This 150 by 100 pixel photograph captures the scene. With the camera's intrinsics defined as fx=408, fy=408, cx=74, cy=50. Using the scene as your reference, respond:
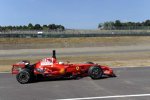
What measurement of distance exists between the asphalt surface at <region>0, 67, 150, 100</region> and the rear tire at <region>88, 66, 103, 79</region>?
0.22 metres

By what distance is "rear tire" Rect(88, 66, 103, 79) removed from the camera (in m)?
16.2

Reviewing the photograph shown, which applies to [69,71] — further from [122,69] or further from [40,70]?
[122,69]

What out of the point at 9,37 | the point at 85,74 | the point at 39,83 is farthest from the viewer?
the point at 9,37

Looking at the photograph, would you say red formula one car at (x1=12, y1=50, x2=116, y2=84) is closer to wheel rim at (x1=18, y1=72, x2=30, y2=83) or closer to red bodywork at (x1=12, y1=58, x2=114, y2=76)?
red bodywork at (x1=12, y1=58, x2=114, y2=76)

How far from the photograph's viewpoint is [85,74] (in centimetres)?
1673

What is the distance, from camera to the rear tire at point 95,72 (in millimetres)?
16156

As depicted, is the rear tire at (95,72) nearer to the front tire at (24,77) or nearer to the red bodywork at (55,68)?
the red bodywork at (55,68)

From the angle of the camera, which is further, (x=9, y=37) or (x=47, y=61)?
(x=9, y=37)

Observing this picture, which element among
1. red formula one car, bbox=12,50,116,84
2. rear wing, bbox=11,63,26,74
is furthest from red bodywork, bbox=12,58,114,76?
rear wing, bbox=11,63,26,74

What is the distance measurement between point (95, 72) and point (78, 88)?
228 cm

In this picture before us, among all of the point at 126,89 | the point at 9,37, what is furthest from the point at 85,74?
the point at 9,37

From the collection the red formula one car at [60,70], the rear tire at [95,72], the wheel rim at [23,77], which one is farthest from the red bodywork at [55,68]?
the wheel rim at [23,77]

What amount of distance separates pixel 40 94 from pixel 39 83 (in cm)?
271

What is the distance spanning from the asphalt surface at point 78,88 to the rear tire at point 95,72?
0.71 feet
